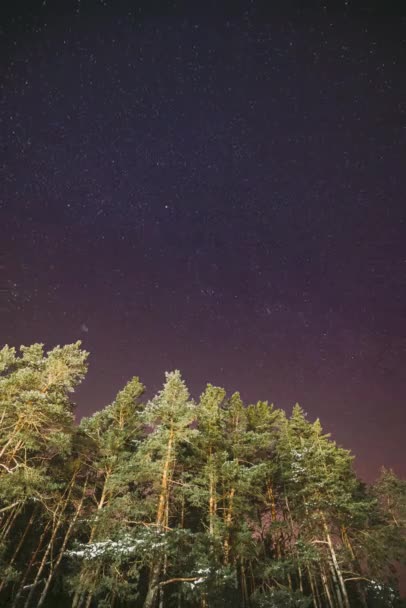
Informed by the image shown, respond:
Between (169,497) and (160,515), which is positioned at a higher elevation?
(169,497)

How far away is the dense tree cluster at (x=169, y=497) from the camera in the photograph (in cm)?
1185

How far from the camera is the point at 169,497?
17438mm

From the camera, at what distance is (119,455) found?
17.6 m

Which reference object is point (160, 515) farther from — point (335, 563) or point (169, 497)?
point (335, 563)

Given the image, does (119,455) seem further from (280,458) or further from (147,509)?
(280,458)

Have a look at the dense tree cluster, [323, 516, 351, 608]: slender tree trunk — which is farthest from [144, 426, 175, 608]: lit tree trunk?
[323, 516, 351, 608]: slender tree trunk

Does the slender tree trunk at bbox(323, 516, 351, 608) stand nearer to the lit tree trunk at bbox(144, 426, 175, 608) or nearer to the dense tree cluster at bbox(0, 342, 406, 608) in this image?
the dense tree cluster at bbox(0, 342, 406, 608)

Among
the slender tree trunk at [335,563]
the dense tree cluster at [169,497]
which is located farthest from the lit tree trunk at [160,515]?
the slender tree trunk at [335,563]

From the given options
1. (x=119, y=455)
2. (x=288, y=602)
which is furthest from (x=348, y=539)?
(x=119, y=455)

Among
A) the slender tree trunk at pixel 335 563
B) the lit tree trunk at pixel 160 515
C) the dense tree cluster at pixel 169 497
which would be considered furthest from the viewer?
the slender tree trunk at pixel 335 563

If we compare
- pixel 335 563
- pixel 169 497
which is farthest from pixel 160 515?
pixel 335 563

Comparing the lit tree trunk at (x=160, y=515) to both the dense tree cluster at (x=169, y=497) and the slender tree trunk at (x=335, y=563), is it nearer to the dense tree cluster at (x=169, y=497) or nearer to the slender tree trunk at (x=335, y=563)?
the dense tree cluster at (x=169, y=497)

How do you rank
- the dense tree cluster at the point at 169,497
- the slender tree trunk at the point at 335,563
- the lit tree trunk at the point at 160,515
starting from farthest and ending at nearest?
the slender tree trunk at the point at 335,563, the dense tree cluster at the point at 169,497, the lit tree trunk at the point at 160,515

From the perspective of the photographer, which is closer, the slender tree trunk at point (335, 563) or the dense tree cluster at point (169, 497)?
the dense tree cluster at point (169, 497)
